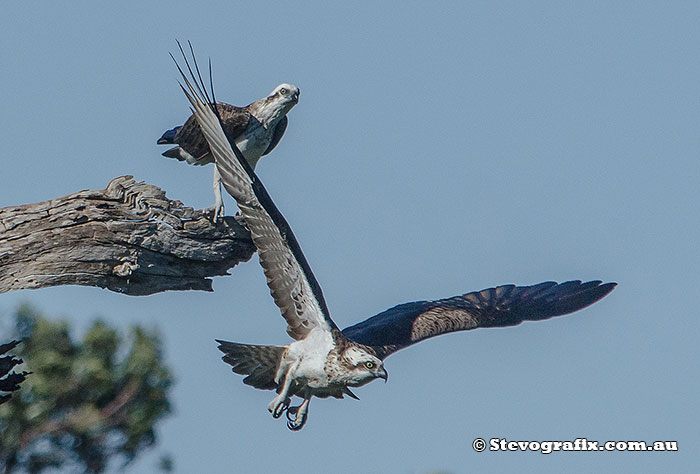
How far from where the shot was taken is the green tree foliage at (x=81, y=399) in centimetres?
1563

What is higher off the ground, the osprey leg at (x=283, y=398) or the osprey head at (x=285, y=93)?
the osprey head at (x=285, y=93)

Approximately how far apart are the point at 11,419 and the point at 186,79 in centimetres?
863

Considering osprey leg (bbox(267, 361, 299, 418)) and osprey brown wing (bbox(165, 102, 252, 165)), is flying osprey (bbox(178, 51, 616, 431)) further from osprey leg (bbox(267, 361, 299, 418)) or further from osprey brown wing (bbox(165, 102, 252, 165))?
osprey brown wing (bbox(165, 102, 252, 165))

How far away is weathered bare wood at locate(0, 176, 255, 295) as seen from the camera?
8438mm

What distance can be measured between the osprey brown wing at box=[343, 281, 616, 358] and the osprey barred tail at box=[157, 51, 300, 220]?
1.94m

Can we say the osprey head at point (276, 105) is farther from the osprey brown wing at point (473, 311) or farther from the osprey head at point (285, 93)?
the osprey brown wing at point (473, 311)

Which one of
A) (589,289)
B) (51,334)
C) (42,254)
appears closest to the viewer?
(42,254)

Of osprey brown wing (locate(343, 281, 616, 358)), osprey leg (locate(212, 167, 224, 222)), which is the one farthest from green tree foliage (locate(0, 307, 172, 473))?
osprey leg (locate(212, 167, 224, 222))

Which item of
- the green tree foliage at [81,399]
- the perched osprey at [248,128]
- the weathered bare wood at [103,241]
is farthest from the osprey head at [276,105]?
the green tree foliage at [81,399]

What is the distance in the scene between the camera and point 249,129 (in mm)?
9992

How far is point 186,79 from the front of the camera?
866 centimetres

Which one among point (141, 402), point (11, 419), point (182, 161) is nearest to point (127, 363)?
point (141, 402)

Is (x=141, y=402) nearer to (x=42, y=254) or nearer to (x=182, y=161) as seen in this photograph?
(x=182, y=161)

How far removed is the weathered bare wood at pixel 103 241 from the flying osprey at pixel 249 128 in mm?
1261
